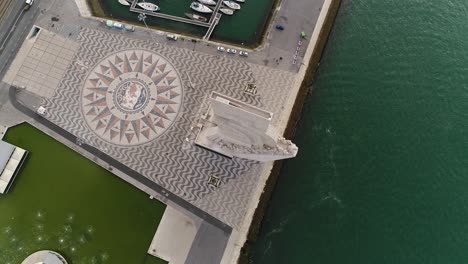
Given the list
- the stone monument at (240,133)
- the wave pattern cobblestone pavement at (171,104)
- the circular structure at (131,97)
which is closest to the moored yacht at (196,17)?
the wave pattern cobblestone pavement at (171,104)

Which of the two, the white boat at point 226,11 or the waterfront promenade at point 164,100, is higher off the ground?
the white boat at point 226,11

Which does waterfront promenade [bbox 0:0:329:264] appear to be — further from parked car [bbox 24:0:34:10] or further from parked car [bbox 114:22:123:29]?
parked car [bbox 24:0:34:10]

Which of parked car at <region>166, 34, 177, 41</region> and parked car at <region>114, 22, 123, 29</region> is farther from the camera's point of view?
parked car at <region>114, 22, 123, 29</region>

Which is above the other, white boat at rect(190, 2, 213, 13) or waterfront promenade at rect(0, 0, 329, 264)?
white boat at rect(190, 2, 213, 13)

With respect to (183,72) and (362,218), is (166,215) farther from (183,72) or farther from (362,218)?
(362,218)

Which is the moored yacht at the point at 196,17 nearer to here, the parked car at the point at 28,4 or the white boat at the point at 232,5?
the white boat at the point at 232,5

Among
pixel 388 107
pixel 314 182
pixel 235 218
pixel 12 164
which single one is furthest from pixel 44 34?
pixel 388 107

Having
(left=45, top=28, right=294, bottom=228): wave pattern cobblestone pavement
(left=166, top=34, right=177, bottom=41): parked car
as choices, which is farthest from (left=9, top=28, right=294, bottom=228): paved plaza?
(left=166, top=34, right=177, bottom=41): parked car
